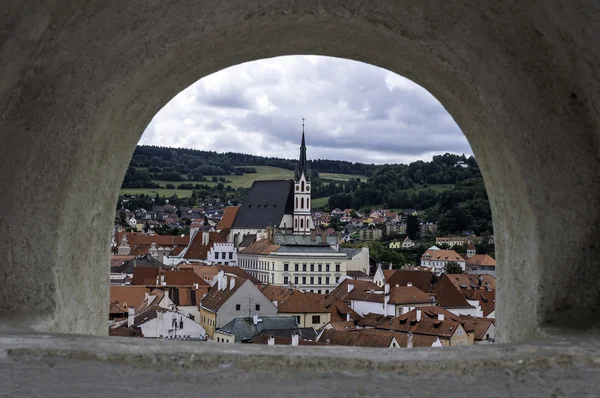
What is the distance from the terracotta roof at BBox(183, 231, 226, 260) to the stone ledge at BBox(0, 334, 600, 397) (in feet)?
312

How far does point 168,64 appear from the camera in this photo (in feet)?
10.2

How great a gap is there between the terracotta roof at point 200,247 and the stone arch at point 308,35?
94273 mm

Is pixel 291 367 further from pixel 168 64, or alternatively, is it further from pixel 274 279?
pixel 274 279

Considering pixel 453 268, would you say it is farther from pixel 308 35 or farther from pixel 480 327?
pixel 308 35

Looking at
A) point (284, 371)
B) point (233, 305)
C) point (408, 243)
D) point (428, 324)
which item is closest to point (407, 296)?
point (233, 305)

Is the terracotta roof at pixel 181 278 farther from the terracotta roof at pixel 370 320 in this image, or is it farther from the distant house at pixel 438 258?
the distant house at pixel 438 258

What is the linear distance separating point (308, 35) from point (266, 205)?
329 ft

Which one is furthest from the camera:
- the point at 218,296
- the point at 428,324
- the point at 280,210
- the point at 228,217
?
the point at 228,217

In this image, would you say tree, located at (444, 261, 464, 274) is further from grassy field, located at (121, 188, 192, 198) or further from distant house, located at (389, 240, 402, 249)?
grassy field, located at (121, 188, 192, 198)

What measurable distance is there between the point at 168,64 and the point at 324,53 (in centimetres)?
80

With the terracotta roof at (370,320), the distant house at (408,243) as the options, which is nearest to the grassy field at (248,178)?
the distant house at (408,243)

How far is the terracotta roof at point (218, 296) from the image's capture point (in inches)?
1906

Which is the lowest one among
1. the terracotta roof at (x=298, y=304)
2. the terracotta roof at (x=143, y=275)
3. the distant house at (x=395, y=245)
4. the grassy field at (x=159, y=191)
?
the terracotta roof at (x=298, y=304)

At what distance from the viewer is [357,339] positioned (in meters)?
34.2
